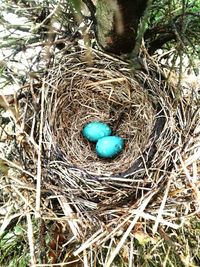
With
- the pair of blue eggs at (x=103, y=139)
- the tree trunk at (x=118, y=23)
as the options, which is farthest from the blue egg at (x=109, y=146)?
the tree trunk at (x=118, y=23)

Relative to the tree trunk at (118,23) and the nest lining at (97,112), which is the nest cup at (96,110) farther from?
the tree trunk at (118,23)

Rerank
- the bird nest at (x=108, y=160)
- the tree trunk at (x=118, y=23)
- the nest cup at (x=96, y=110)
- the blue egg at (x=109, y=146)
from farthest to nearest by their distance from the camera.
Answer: the blue egg at (x=109, y=146) → the nest cup at (x=96, y=110) → the bird nest at (x=108, y=160) → the tree trunk at (x=118, y=23)

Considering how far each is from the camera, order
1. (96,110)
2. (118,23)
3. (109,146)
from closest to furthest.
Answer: (118,23) < (109,146) < (96,110)

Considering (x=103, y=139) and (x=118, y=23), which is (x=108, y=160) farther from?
(x=118, y=23)

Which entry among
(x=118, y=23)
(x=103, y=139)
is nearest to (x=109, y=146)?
(x=103, y=139)

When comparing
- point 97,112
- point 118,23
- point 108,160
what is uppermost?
point 118,23

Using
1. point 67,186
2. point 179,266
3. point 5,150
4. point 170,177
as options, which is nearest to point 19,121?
point 5,150
